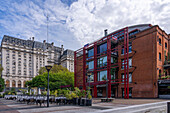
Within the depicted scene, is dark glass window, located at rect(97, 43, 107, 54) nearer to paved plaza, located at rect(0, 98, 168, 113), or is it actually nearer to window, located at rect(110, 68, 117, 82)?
window, located at rect(110, 68, 117, 82)

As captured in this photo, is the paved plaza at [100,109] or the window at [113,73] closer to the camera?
the paved plaza at [100,109]

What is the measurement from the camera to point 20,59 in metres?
93.8

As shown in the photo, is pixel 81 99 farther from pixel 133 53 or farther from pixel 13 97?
pixel 13 97

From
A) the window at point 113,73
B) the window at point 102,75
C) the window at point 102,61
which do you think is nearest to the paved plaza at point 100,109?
the window at point 113,73

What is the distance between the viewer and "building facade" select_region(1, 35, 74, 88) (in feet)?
288

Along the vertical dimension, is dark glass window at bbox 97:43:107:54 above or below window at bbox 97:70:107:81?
above

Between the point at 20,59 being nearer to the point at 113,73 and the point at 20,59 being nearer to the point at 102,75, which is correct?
the point at 102,75

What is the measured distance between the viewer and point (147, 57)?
88.5 ft

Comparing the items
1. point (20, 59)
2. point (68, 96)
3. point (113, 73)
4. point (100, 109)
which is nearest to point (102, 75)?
point (113, 73)

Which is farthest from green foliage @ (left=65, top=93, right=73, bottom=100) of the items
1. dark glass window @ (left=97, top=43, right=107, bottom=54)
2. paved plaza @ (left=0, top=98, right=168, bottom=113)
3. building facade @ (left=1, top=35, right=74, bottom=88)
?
building facade @ (left=1, top=35, right=74, bottom=88)

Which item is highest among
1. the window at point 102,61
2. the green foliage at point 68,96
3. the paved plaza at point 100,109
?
the window at point 102,61

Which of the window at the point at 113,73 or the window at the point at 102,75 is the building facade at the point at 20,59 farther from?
the window at the point at 113,73

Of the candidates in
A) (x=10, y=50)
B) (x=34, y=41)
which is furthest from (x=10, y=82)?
(x=34, y=41)

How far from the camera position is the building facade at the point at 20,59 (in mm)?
87787
